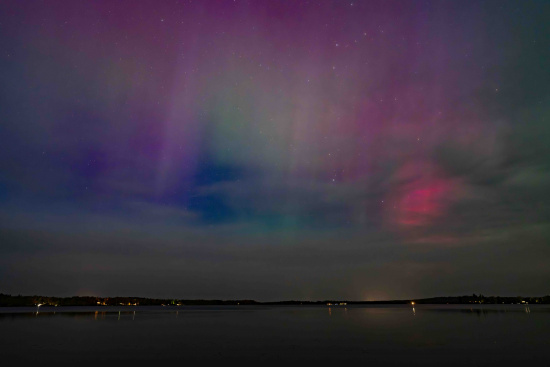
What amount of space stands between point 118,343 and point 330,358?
30.8m

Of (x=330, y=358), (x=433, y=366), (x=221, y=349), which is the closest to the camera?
(x=433, y=366)

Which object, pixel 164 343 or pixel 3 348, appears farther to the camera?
pixel 164 343

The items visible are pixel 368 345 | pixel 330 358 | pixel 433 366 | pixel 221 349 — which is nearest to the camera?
pixel 433 366

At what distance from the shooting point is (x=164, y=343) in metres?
54.2

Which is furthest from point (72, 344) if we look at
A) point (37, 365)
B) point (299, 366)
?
point (299, 366)

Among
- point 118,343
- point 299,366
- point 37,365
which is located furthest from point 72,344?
point 299,366

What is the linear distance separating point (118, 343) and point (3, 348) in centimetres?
1312

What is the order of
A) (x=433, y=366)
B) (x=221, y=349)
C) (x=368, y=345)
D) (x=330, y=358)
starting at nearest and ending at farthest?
(x=433, y=366) → (x=330, y=358) → (x=221, y=349) → (x=368, y=345)

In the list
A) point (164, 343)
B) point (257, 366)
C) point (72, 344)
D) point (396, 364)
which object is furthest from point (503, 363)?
point (72, 344)

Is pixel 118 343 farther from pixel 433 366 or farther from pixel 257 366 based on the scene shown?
pixel 433 366

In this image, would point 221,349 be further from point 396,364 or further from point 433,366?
point 433,366

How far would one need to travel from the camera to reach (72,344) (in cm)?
5319

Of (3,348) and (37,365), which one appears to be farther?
(3,348)

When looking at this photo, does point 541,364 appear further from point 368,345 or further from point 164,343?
point 164,343
